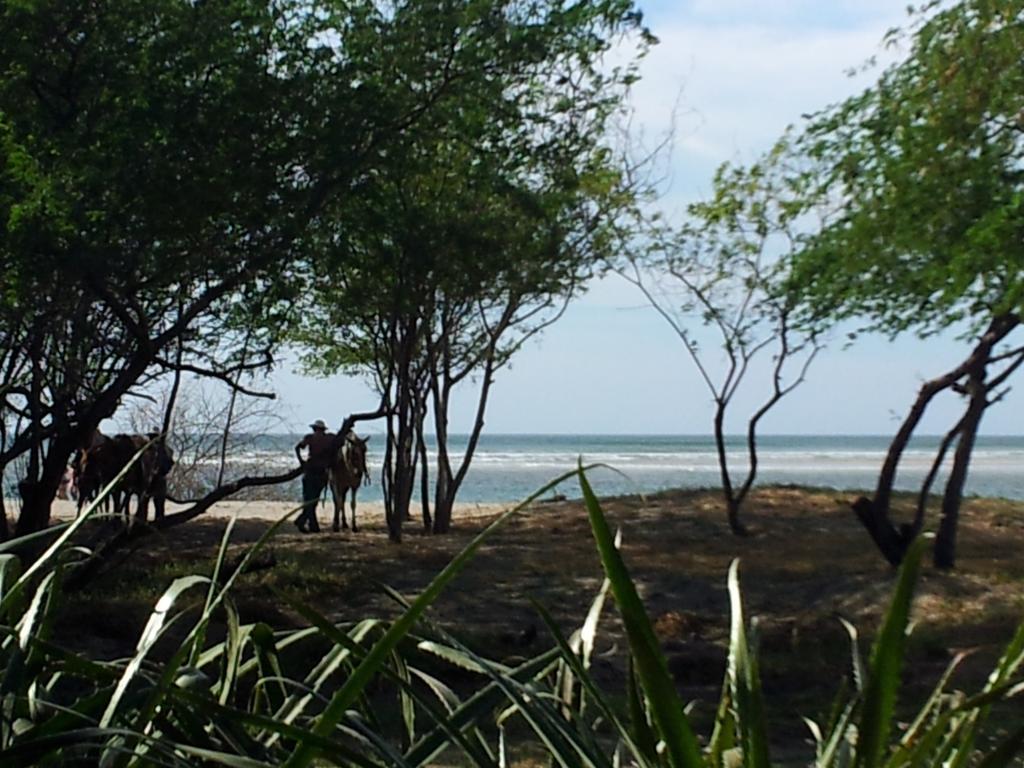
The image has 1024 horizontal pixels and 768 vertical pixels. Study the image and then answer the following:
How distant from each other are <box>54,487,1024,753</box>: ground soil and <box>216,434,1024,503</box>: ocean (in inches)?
397

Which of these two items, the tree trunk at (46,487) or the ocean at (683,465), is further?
the ocean at (683,465)

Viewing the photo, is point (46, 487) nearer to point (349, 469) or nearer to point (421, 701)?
point (349, 469)

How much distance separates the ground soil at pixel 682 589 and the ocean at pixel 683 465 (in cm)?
1008

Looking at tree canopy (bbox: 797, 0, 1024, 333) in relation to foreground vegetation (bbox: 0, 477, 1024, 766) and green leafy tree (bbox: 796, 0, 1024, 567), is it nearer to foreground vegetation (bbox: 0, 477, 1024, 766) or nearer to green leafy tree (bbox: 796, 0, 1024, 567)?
green leafy tree (bbox: 796, 0, 1024, 567)

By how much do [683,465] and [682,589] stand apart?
198 ft

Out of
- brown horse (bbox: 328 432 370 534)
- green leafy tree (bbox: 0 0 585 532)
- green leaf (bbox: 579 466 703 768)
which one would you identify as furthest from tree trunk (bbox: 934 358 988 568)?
green leaf (bbox: 579 466 703 768)

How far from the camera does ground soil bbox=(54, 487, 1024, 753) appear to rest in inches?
359

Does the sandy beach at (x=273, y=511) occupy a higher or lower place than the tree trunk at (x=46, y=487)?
lower

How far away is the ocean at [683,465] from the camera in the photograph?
53.8m

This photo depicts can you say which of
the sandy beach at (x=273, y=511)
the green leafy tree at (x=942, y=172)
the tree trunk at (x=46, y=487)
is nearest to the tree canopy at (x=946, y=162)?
the green leafy tree at (x=942, y=172)

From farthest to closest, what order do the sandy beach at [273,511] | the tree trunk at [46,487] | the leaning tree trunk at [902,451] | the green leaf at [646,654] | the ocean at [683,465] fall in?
the ocean at [683,465] < the sandy beach at [273,511] < the leaning tree trunk at [902,451] < the tree trunk at [46,487] < the green leaf at [646,654]

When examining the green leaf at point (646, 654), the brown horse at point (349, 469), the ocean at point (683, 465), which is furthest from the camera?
the ocean at point (683, 465)

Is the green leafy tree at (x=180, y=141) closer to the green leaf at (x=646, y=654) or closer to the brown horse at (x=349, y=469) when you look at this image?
the brown horse at (x=349, y=469)

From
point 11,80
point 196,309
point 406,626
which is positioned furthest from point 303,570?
point 406,626
